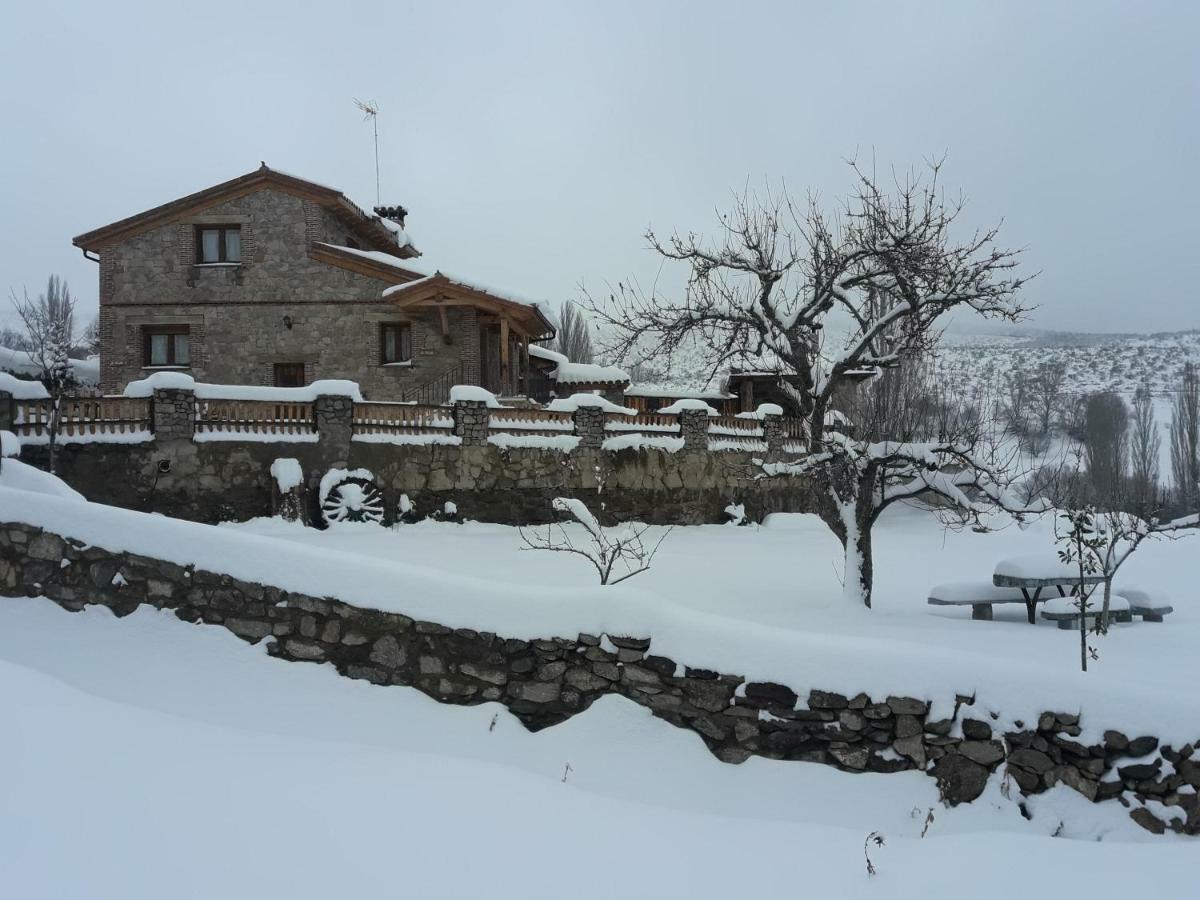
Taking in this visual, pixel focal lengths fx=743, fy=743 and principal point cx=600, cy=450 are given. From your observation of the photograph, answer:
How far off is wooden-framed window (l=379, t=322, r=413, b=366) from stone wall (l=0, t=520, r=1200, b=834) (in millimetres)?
14815

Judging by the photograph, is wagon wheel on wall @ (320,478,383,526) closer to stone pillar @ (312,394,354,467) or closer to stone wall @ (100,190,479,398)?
stone pillar @ (312,394,354,467)

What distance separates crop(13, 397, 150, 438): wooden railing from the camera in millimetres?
12383

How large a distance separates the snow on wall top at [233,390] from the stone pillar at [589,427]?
4.35 metres

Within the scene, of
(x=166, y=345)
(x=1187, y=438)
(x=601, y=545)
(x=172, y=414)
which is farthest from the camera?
(x=1187, y=438)

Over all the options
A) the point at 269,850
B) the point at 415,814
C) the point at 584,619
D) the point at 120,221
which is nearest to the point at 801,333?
the point at 584,619

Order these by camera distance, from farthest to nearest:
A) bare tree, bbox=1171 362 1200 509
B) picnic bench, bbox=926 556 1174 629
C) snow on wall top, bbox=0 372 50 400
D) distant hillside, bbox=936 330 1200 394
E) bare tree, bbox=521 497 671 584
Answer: distant hillside, bbox=936 330 1200 394 → bare tree, bbox=1171 362 1200 509 → snow on wall top, bbox=0 372 50 400 → picnic bench, bbox=926 556 1174 629 → bare tree, bbox=521 497 671 584

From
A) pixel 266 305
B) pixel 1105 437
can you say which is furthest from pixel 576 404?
pixel 1105 437

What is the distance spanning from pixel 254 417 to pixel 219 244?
9.86m

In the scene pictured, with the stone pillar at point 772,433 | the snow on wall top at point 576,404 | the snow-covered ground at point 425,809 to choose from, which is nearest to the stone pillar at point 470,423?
the snow on wall top at point 576,404

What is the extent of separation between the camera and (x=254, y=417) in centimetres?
1362

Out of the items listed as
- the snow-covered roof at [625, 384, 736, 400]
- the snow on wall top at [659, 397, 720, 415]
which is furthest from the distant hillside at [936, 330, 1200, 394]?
the snow on wall top at [659, 397, 720, 415]

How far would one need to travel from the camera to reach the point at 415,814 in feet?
14.2

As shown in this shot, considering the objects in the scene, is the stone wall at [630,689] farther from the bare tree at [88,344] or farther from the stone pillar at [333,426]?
the bare tree at [88,344]

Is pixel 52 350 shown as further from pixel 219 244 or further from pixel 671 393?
pixel 671 393
